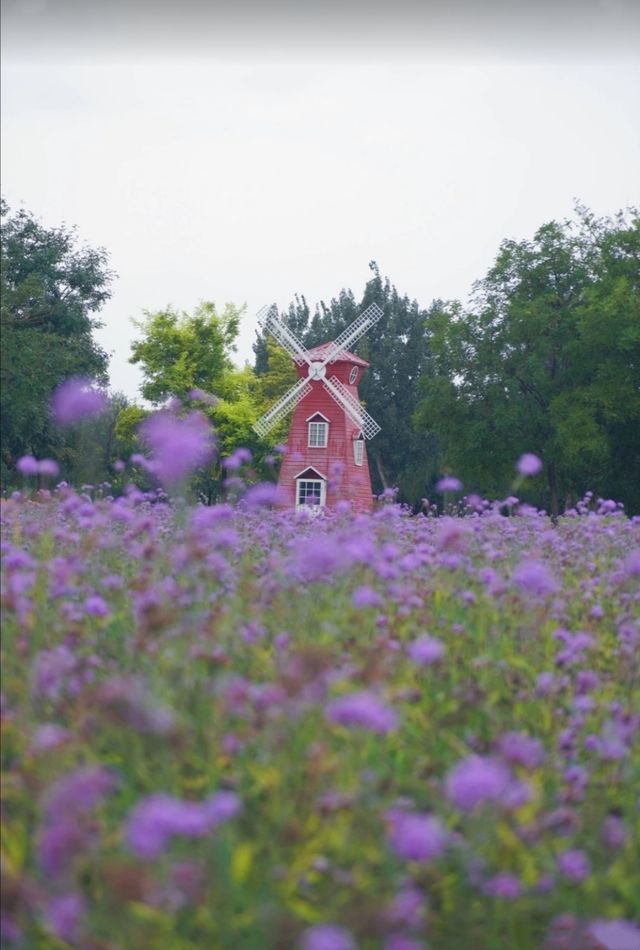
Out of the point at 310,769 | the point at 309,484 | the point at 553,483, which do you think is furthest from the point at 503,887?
the point at 309,484

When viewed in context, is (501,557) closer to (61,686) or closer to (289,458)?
(61,686)

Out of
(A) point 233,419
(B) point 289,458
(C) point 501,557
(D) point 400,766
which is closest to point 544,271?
(B) point 289,458

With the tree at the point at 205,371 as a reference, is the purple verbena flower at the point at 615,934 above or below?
below

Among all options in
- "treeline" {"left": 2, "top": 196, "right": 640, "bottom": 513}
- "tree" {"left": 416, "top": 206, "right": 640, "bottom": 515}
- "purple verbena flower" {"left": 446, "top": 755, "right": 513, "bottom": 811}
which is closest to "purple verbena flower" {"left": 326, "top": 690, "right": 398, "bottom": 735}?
"purple verbena flower" {"left": 446, "top": 755, "right": 513, "bottom": 811}

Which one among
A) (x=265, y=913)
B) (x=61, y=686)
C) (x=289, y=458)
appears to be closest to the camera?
(x=265, y=913)

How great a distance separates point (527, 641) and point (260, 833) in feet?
8.85

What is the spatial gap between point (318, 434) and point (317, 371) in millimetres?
2144

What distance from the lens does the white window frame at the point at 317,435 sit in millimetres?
41594

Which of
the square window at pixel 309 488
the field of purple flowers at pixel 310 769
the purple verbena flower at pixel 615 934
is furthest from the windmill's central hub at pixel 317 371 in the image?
the purple verbena flower at pixel 615 934

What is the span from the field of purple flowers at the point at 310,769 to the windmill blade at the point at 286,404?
35.6 meters

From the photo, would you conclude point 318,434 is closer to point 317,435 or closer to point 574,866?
point 317,435

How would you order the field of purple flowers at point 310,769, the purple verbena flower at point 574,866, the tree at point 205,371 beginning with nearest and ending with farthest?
the field of purple flowers at point 310,769
the purple verbena flower at point 574,866
the tree at point 205,371

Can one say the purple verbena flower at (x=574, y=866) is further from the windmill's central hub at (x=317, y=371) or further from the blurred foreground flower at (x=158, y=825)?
the windmill's central hub at (x=317, y=371)

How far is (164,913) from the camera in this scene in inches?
113
